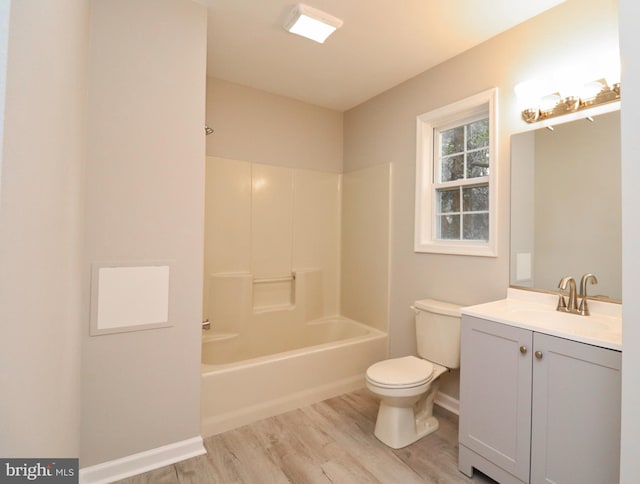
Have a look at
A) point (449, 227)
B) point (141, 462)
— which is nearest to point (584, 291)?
point (449, 227)

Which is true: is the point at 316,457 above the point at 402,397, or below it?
below

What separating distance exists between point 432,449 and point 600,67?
229 cm

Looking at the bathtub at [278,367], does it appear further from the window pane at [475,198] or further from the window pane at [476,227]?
the window pane at [475,198]

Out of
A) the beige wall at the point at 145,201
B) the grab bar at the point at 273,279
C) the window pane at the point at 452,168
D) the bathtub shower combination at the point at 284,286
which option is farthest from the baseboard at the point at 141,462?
the window pane at the point at 452,168

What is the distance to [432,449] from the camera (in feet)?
6.32

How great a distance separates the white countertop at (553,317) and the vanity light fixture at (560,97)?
3.41ft

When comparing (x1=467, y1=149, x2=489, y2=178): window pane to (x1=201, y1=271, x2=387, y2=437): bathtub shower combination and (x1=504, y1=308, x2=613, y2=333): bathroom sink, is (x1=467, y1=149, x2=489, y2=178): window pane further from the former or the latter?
(x1=201, y1=271, x2=387, y2=437): bathtub shower combination

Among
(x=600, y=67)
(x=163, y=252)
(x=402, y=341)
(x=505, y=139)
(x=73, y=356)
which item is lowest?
(x=402, y=341)

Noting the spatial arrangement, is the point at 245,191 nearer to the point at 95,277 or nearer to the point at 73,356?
the point at 95,277

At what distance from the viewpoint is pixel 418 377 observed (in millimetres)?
1974

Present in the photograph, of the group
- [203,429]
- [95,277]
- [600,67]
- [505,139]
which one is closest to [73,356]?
[95,277]

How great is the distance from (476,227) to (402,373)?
45.8 inches

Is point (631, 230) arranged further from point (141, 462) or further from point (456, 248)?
point (141, 462)

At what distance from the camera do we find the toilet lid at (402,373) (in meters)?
1.92
